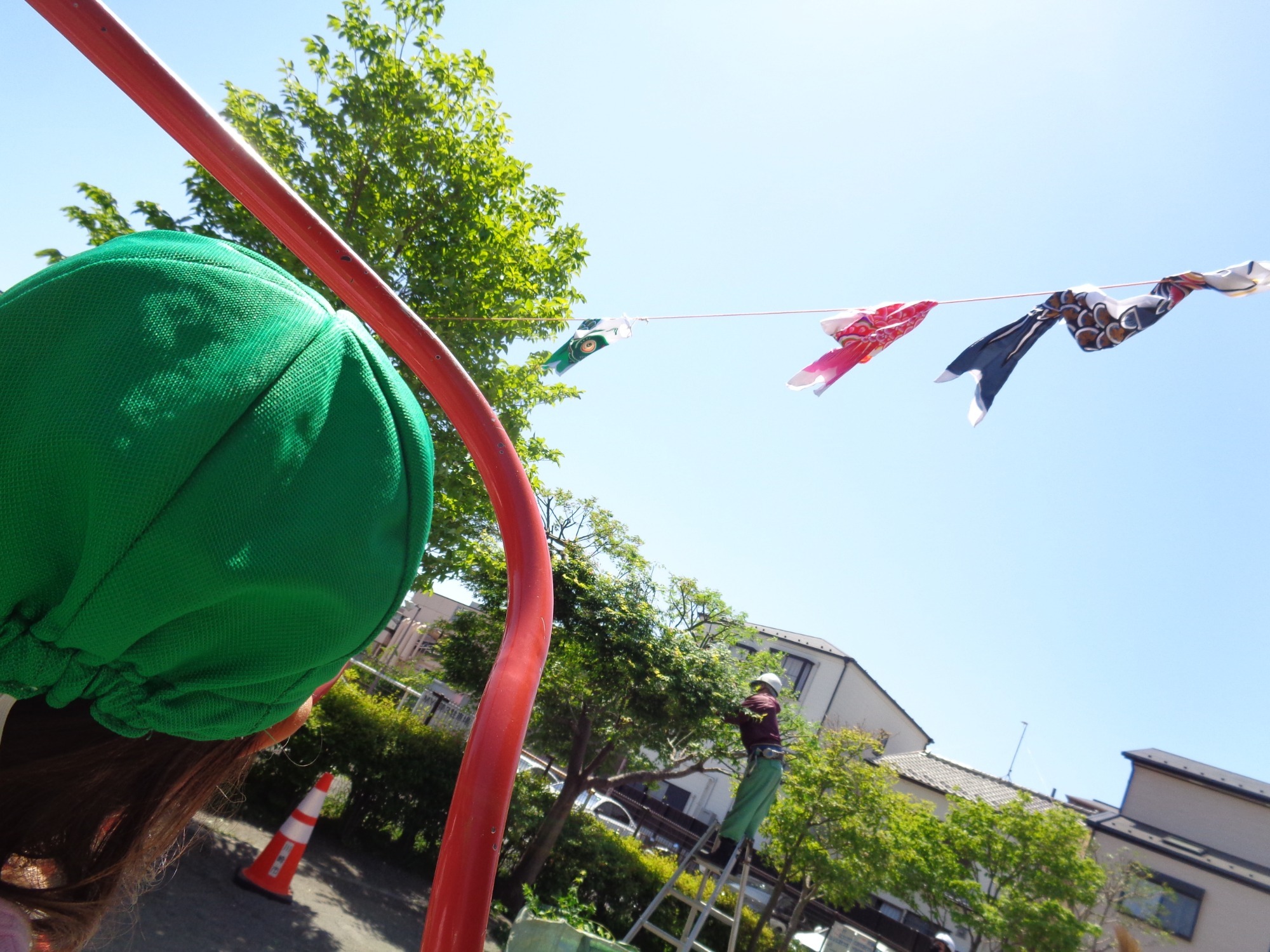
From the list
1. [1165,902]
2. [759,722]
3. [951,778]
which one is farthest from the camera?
[951,778]

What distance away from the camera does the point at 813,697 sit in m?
34.0

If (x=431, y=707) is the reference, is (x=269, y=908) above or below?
below

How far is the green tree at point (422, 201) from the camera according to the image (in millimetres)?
6832

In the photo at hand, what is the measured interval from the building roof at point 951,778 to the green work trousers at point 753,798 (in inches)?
919

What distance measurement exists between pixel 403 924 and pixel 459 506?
4389 millimetres

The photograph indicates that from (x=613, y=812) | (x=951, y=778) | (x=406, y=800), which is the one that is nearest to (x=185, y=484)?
(x=406, y=800)

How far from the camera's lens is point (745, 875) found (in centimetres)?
735

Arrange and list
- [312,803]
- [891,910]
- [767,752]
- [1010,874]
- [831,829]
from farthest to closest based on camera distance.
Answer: [891,910] → [1010,874] → [831,829] → [767,752] → [312,803]

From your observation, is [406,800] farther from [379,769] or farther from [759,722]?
[759,722]

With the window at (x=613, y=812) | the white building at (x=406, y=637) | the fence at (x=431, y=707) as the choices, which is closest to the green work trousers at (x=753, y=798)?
the fence at (x=431, y=707)

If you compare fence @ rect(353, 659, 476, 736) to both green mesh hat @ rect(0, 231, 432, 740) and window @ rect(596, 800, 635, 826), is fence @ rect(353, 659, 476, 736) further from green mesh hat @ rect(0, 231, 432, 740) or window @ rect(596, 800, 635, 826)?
green mesh hat @ rect(0, 231, 432, 740)

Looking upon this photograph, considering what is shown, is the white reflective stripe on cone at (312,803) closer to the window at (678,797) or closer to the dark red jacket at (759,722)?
the dark red jacket at (759,722)

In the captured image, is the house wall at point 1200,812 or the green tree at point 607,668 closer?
the green tree at point 607,668

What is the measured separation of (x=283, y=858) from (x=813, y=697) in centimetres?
3044
